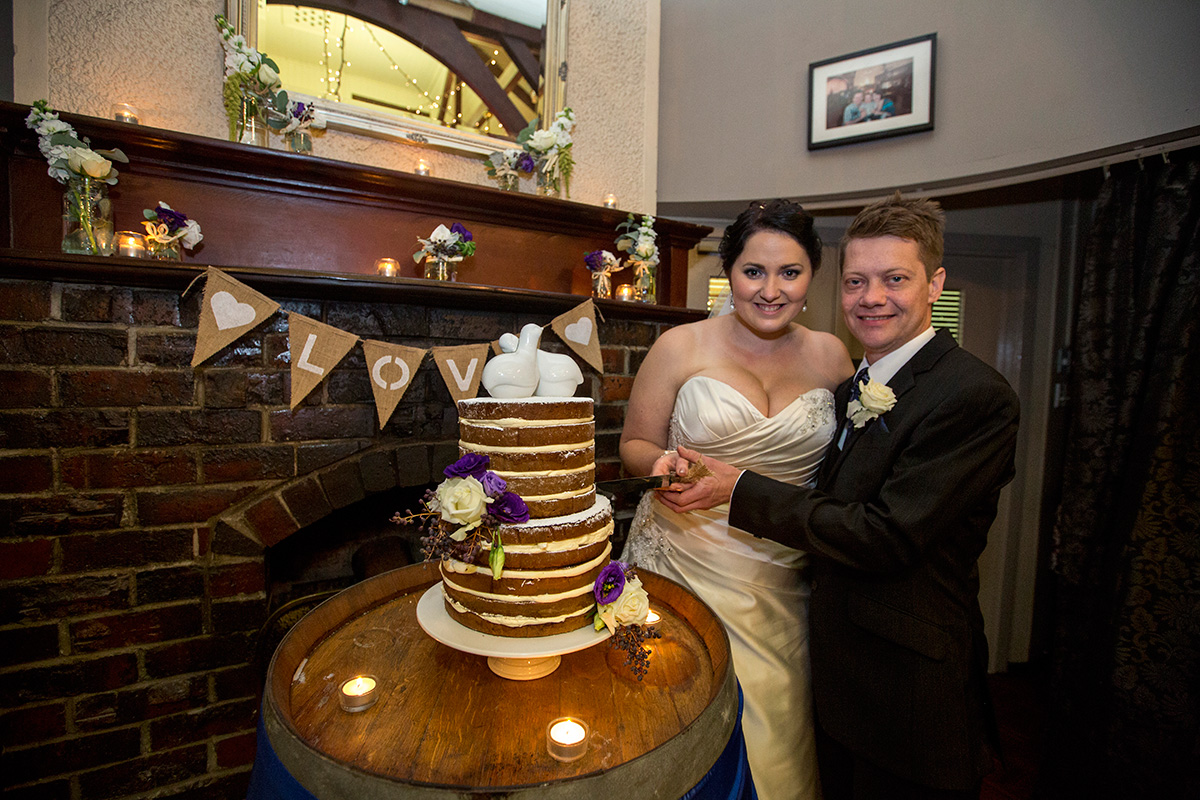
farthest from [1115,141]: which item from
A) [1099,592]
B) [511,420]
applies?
[511,420]

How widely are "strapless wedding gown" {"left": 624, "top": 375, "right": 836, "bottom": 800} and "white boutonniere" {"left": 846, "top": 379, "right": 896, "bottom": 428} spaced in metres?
0.28

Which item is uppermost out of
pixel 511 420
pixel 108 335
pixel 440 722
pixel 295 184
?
pixel 295 184

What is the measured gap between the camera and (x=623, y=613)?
87 centimetres

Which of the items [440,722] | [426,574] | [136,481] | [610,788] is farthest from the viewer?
[136,481]

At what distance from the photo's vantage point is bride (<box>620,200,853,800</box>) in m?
1.49

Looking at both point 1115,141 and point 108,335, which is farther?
point 1115,141

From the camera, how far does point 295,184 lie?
179cm

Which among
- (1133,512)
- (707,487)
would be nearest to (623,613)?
(707,487)

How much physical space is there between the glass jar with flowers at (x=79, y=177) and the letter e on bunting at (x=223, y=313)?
1.08ft

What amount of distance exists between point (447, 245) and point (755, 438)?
131 cm

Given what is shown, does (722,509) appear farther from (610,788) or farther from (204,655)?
(204,655)

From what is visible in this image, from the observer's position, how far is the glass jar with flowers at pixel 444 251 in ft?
6.30

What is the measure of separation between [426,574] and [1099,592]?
2860mm

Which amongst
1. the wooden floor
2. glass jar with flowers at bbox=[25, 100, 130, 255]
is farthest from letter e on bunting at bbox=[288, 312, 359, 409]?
the wooden floor
